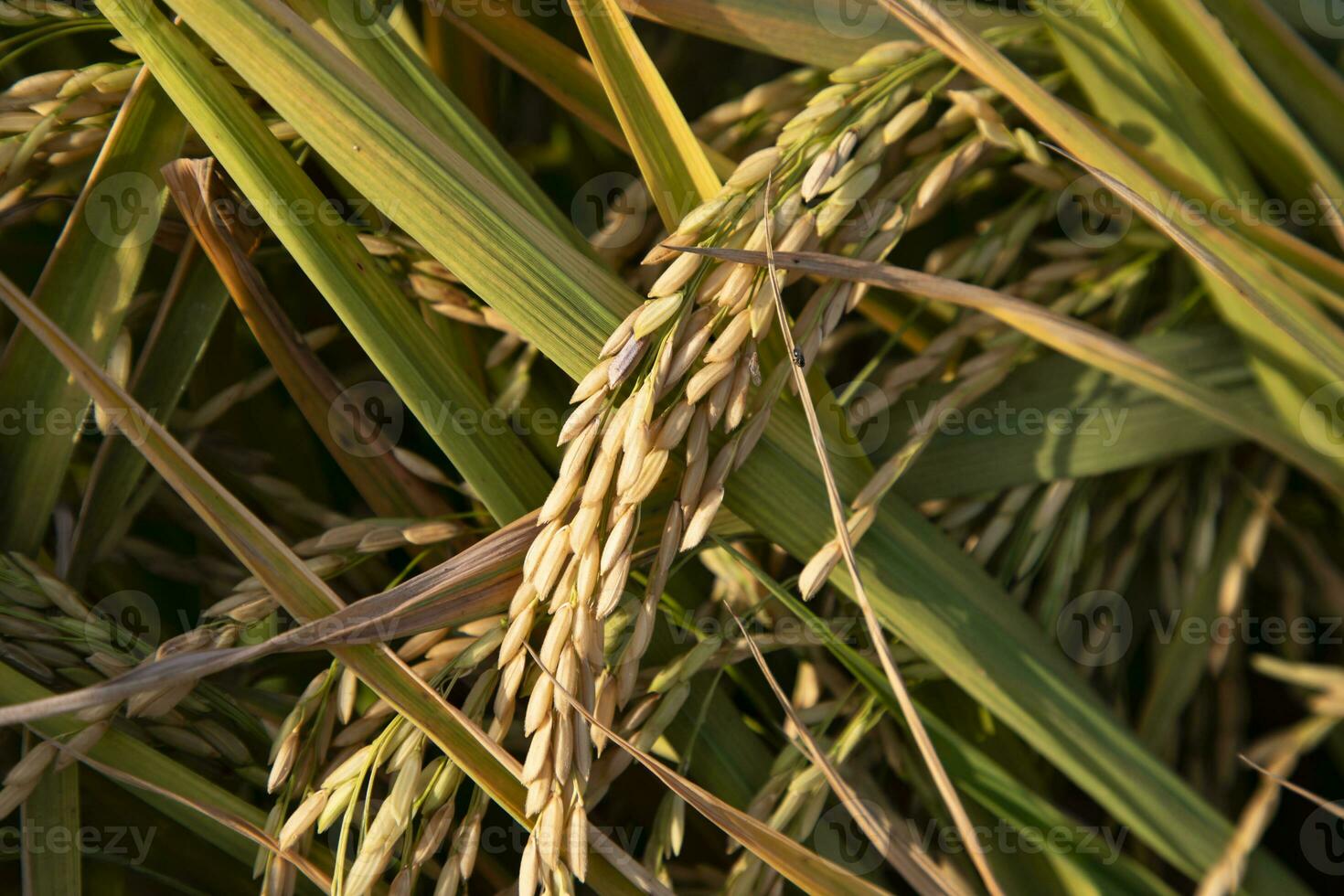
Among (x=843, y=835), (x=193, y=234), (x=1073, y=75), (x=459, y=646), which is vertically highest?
(x=1073, y=75)

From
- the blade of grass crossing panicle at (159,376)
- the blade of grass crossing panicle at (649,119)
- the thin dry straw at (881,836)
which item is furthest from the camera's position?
the blade of grass crossing panicle at (159,376)

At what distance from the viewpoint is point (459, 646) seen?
2.46ft

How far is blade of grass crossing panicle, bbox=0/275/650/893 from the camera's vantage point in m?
0.64

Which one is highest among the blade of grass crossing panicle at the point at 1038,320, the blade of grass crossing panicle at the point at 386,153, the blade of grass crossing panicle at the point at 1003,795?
the blade of grass crossing panicle at the point at 386,153

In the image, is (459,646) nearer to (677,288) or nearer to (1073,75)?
(677,288)

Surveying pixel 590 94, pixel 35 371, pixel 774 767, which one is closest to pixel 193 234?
pixel 35 371

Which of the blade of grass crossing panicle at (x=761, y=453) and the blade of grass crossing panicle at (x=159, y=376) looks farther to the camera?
the blade of grass crossing panicle at (x=159, y=376)

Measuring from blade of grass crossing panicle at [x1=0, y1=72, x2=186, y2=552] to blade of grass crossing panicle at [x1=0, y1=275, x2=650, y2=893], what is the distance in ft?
0.52

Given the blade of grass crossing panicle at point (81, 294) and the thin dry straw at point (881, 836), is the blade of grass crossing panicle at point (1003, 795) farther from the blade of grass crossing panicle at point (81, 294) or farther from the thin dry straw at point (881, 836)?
the blade of grass crossing panicle at point (81, 294)

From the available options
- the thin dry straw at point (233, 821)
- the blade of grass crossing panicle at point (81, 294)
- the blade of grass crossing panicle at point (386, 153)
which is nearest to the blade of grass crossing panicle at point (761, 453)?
the blade of grass crossing panicle at point (386, 153)

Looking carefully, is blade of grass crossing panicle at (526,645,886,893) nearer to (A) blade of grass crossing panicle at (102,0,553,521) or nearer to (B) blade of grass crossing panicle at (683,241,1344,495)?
(A) blade of grass crossing panicle at (102,0,553,521)

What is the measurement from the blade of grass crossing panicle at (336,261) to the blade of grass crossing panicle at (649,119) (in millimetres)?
192

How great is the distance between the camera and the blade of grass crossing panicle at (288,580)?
0.64 meters

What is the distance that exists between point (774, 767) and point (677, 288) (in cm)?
42
